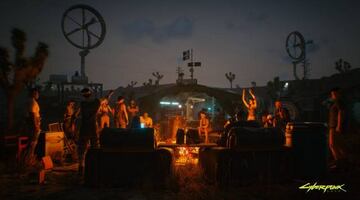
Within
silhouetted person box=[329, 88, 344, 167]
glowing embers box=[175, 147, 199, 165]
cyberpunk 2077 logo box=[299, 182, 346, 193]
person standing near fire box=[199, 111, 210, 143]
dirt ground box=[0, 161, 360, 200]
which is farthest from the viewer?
person standing near fire box=[199, 111, 210, 143]

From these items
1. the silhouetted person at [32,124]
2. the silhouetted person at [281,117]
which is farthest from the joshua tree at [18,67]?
the silhouetted person at [281,117]

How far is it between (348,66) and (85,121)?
45.1 meters

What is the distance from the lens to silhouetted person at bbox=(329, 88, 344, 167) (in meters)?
6.41

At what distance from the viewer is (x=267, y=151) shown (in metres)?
5.27

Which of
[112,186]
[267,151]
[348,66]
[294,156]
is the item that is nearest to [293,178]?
[294,156]

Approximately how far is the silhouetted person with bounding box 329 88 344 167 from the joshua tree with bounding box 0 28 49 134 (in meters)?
12.8

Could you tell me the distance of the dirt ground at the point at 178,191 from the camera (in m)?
4.69

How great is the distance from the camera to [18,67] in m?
13.5

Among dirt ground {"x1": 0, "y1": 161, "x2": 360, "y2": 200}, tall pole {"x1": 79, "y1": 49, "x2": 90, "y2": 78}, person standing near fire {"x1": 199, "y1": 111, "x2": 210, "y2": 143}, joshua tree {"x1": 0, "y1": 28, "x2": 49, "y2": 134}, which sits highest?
tall pole {"x1": 79, "y1": 49, "x2": 90, "y2": 78}

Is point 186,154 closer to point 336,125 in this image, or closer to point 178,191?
point 178,191

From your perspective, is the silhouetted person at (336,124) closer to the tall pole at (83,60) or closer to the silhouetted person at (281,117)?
the silhouetted person at (281,117)

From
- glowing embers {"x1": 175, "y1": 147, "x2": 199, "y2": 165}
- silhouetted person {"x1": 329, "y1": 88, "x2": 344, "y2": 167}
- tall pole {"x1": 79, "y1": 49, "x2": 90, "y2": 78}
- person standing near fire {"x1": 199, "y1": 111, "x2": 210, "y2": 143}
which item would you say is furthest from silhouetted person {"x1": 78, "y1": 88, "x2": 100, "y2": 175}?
tall pole {"x1": 79, "y1": 49, "x2": 90, "y2": 78}

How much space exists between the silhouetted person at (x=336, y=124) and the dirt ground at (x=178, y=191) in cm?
62

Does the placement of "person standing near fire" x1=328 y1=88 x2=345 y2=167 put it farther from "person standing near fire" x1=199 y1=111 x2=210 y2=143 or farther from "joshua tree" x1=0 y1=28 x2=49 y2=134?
"joshua tree" x1=0 y1=28 x2=49 y2=134
